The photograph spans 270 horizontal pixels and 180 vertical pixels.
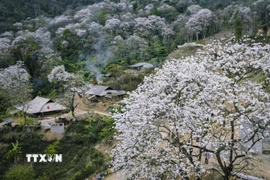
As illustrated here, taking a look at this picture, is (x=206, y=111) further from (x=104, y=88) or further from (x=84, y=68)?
(x=84, y=68)

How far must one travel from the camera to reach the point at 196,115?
21.3 ft

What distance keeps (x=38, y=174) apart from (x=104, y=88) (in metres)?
14.4

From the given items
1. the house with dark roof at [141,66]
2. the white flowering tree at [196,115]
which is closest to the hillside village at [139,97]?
the white flowering tree at [196,115]

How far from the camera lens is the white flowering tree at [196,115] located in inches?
254

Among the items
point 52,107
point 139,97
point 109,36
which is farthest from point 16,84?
point 109,36

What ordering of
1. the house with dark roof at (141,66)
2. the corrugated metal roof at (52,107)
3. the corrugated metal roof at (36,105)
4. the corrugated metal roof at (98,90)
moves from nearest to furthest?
the corrugated metal roof at (36,105), the corrugated metal roof at (52,107), the corrugated metal roof at (98,90), the house with dark roof at (141,66)

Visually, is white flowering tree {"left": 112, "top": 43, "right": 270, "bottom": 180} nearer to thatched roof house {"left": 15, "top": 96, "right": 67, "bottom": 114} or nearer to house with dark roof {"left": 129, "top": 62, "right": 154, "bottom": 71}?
thatched roof house {"left": 15, "top": 96, "right": 67, "bottom": 114}

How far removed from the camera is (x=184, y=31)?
3844cm

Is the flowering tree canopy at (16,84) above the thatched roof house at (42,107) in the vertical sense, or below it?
above

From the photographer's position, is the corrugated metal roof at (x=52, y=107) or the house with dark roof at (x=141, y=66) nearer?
the corrugated metal roof at (x=52, y=107)

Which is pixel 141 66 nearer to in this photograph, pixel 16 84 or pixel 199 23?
pixel 199 23

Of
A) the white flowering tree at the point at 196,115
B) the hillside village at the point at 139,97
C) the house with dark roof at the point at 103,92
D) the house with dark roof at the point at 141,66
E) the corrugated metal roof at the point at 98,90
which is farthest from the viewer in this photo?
the house with dark roof at the point at 141,66

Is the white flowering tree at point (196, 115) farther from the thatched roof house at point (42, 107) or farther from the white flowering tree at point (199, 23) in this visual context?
the white flowering tree at point (199, 23)

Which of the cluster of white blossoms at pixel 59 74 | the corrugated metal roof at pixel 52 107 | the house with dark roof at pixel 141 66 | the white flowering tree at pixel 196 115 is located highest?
the white flowering tree at pixel 196 115
